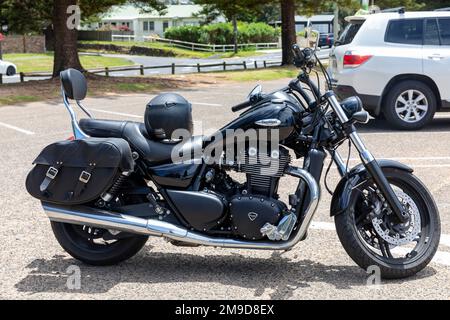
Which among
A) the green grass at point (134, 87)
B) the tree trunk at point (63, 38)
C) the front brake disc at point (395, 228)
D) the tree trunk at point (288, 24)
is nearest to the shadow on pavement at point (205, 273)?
the front brake disc at point (395, 228)

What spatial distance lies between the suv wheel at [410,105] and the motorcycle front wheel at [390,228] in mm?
6823

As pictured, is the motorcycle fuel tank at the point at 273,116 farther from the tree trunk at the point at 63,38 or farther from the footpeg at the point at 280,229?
the tree trunk at the point at 63,38

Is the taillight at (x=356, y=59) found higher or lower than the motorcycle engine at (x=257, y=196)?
higher

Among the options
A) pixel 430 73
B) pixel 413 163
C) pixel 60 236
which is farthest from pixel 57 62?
pixel 60 236

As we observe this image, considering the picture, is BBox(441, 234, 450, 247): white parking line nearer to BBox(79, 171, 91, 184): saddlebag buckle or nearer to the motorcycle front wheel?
the motorcycle front wheel

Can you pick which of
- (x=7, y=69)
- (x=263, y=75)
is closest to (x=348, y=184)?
(x=263, y=75)

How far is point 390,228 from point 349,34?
777 centimetres

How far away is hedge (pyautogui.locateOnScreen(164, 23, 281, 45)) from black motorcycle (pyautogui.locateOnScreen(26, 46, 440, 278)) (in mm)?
61433

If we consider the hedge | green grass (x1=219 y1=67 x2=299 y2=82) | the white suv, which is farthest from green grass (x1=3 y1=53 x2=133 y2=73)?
the white suv

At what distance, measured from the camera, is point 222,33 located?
66.0 metres

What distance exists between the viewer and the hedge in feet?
216

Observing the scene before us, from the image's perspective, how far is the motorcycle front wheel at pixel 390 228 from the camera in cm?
465

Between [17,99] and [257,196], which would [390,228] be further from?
[17,99]
